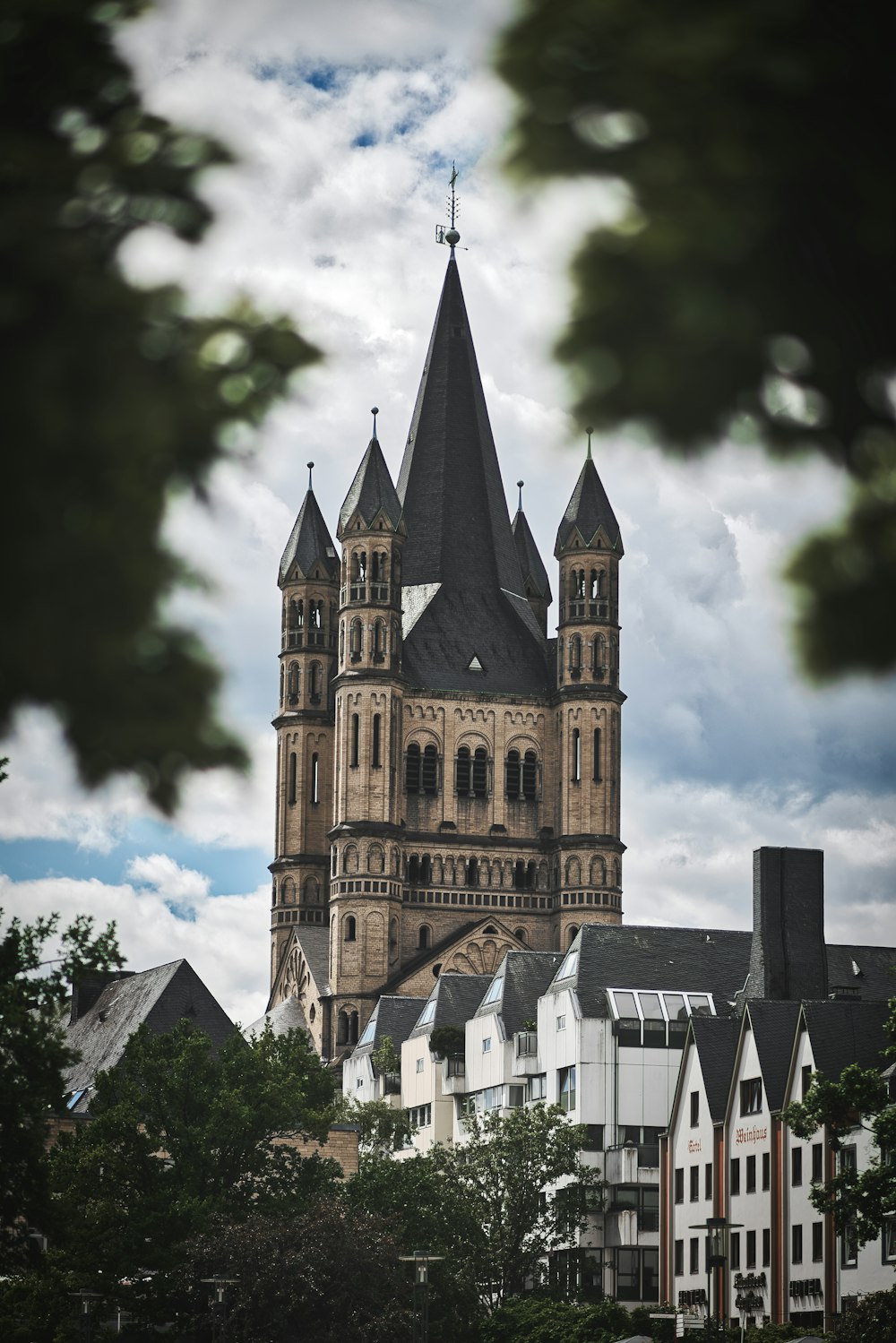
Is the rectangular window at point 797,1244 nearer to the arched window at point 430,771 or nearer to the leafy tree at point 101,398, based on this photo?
the leafy tree at point 101,398

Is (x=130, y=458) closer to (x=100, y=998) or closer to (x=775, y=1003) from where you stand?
(x=775, y=1003)

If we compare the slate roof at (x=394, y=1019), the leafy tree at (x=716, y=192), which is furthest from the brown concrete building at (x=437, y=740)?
the leafy tree at (x=716, y=192)

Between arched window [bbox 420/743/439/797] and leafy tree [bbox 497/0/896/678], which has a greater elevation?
arched window [bbox 420/743/439/797]

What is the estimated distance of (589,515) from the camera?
162m

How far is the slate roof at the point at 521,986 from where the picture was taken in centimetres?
10544

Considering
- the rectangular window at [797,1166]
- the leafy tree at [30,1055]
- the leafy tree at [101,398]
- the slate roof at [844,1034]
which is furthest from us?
the rectangular window at [797,1166]

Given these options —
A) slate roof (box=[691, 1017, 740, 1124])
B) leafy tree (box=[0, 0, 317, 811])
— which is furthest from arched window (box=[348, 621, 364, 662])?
leafy tree (box=[0, 0, 317, 811])

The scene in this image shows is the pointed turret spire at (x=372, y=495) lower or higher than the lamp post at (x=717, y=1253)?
higher

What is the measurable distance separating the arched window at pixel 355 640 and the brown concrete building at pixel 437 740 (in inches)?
5.9

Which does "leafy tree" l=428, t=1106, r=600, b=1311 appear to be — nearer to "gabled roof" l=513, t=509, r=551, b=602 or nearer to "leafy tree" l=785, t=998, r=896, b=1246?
"leafy tree" l=785, t=998, r=896, b=1246

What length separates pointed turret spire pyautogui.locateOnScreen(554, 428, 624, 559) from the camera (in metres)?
161

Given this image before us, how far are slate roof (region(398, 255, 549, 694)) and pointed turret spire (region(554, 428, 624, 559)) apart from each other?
21.4 ft

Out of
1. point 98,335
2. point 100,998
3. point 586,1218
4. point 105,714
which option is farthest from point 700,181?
point 100,998

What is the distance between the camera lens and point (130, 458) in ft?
17.1
